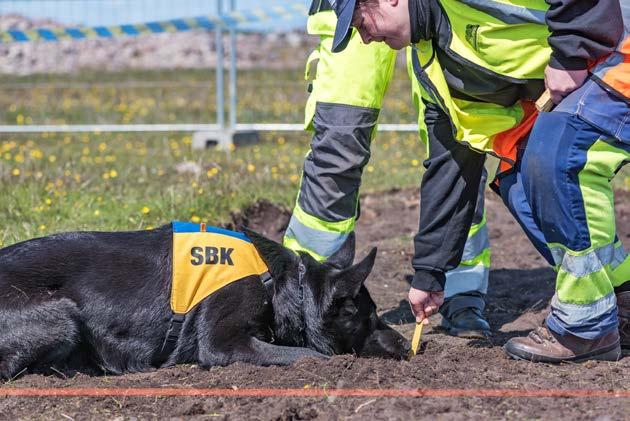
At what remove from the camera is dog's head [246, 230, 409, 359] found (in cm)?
387

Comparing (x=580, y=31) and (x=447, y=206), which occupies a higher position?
(x=580, y=31)

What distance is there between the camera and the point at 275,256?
3.95 meters

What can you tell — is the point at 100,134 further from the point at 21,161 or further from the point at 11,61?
the point at 21,161

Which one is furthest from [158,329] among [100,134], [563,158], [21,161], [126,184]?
[100,134]

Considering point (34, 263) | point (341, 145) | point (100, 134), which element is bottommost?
point (100, 134)

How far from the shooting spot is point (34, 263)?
12.4ft

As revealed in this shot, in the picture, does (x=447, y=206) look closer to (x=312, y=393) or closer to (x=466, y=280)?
(x=466, y=280)

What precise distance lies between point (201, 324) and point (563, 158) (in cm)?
170

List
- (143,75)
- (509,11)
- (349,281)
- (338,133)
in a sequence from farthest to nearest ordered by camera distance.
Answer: (143,75) < (338,133) < (349,281) < (509,11)

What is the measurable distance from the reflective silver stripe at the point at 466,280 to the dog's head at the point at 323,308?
727 millimetres

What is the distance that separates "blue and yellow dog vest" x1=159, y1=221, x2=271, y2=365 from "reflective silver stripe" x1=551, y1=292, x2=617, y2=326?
4.28ft

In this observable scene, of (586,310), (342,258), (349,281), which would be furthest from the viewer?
(342,258)

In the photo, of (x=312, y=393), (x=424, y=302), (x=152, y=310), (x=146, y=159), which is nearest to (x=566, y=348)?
(x=424, y=302)

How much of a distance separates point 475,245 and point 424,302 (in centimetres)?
76
